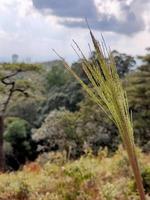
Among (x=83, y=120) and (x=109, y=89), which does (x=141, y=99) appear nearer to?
(x=83, y=120)

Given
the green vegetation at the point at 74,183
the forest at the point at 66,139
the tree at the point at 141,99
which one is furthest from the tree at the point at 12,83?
the green vegetation at the point at 74,183

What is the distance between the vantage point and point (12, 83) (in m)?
16.5

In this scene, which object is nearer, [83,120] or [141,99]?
[141,99]

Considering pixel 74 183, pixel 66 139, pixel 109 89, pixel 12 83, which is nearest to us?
pixel 109 89

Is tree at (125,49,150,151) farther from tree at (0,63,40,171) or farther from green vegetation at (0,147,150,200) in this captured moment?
green vegetation at (0,147,150,200)

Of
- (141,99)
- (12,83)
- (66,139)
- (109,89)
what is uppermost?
(12,83)

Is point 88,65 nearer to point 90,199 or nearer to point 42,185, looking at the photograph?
point 90,199

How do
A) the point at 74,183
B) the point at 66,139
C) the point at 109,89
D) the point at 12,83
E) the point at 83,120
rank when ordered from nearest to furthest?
the point at 109,89 < the point at 74,183 < the point at 12,83 < the point at 66,139 < the point at 83,120

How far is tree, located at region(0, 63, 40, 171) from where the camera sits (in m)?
16.0

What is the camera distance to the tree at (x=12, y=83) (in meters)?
16.0

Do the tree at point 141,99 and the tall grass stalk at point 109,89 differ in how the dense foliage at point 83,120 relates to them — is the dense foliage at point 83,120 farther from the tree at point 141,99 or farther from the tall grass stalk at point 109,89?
the tall grass stalk at point 109,89

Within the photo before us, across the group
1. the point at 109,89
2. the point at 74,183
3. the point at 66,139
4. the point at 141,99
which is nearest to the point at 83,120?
the point at 66,139

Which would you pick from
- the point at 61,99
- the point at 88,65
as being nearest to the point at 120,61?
the point at 61,99

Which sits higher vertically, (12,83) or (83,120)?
(12,83)
